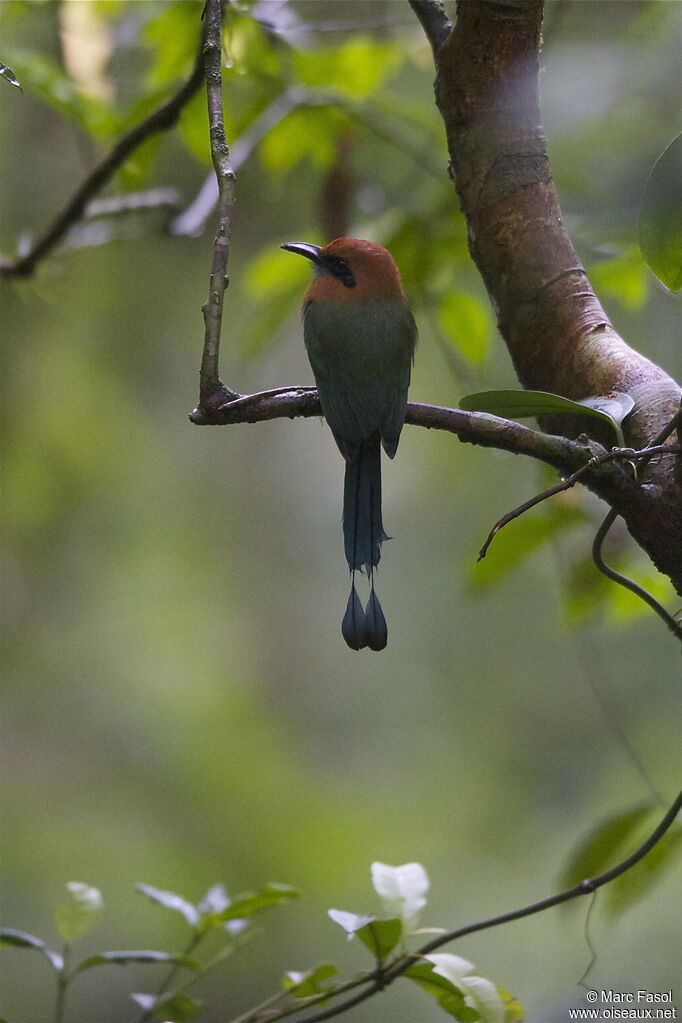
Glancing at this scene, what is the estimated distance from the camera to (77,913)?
1.03 meters

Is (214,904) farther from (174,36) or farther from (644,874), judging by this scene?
(174,36)

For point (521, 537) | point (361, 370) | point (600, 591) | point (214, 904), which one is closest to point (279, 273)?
point (361, 370)

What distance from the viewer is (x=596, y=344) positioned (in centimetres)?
105

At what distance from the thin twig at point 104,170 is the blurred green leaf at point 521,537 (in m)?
0.80

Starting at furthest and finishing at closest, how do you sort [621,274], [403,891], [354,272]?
[621,274]
[354,272]
[403,891]

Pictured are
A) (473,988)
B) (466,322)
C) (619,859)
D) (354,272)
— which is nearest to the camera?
(473,988)

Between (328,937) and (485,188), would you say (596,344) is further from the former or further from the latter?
(328,937)

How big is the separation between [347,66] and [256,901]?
1424 millimetres

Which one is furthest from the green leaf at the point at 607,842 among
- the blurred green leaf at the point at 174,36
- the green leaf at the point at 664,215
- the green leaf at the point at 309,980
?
the blurred green leaf at the point at 174,36

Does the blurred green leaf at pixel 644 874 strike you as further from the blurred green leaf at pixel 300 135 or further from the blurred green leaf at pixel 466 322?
the blurred green leaf at pixel 300 135

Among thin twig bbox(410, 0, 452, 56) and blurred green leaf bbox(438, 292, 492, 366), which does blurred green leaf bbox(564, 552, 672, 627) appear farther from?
thin twig bbox(410, 0, 452, 56)

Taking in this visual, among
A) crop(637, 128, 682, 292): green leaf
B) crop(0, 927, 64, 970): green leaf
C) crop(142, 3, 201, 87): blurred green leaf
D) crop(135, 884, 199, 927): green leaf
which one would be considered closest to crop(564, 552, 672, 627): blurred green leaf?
crop(637, 128, 682, 292): green leaf

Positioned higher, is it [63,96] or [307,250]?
[63,96]

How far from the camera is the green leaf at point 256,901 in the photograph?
102 centimetres
